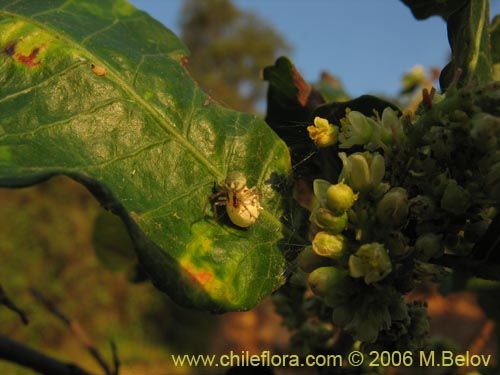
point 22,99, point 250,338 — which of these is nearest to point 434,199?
point 22,99

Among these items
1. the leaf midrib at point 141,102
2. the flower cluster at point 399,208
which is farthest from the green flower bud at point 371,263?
the leaf midrib at point 141,102

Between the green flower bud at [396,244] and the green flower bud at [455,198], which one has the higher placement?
the green flower bud at [455,198]

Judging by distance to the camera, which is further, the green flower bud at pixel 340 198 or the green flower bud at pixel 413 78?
the green flower bud at pixel 413 78

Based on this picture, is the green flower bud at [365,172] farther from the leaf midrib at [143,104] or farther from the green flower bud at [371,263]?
the leaf midrib at [143,104]

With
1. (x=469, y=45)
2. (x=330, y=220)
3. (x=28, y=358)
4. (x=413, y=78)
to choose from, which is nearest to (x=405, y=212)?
(x=330, y=220)

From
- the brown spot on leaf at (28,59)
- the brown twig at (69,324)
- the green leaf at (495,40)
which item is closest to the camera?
the brown spot on leaf at (28,59)

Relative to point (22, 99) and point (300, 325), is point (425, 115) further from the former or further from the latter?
point (300, 325)

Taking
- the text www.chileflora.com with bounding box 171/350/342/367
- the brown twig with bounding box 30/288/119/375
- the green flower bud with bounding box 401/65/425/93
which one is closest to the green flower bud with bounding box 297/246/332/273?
the text www.chileflora.com with bounding box 171/350/342/367
